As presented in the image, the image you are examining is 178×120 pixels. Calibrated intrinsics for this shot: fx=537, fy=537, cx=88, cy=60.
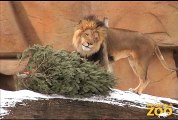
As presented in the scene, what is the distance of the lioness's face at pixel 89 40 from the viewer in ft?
21.8

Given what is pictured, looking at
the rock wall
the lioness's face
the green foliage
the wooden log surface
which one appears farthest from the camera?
the rock wall

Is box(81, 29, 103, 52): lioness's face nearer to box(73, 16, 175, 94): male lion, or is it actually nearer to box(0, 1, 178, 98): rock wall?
box(73, 16, 175, 94): male lion

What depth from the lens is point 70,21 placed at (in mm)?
10062

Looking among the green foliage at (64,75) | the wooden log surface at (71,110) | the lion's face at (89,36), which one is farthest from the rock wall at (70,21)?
the wooden log surface at (71,110)

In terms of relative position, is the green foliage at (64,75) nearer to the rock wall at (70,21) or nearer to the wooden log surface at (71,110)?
the wooden log surface at (71,110)

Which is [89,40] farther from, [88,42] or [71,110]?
[71,110]

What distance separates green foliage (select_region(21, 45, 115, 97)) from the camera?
5.95m

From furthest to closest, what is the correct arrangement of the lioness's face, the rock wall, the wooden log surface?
the rock wall < the lioness's face < the wooden log surface

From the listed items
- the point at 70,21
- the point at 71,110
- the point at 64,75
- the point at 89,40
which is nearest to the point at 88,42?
the point at 89,40

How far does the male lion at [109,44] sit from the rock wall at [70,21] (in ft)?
7.58

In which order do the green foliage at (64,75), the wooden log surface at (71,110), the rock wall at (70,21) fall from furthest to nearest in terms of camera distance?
1. the rock wall at (70,21)
2. the green foliage at (64,75)
3. the wooden log surface at (71,110)

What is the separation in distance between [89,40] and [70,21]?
11.4ft

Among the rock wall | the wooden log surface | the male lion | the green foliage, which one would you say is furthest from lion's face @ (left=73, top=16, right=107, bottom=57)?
the rock wall

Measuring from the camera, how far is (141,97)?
22.3 ft
